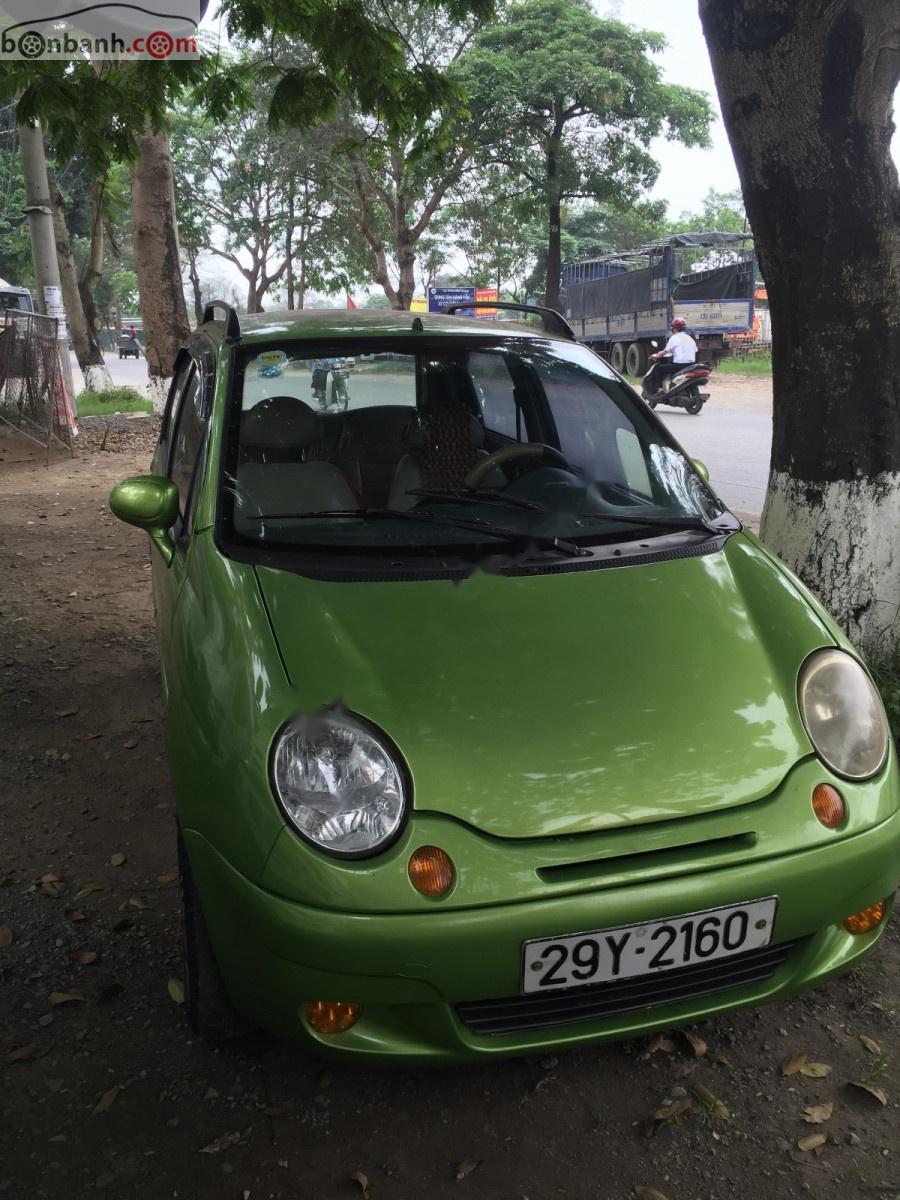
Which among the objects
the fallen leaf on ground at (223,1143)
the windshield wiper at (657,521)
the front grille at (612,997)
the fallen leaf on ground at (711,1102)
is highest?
the windshield wiper at (657,521)

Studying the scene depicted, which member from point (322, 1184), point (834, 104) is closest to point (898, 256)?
point (834, 104)

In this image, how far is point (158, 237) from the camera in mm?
10398

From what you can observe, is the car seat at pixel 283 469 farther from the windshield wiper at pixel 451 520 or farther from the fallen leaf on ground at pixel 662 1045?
the fallen leaf on ground at pixel 662 1045

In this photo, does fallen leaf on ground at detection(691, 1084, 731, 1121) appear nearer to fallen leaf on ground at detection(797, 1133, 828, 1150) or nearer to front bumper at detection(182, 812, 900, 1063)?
fallen leaf on ground at detection(797, 1133, 828, 1150)

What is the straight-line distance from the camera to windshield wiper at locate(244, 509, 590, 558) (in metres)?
2.54

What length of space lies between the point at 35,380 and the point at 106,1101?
1100 cm

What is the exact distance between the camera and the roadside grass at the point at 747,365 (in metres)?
26.1

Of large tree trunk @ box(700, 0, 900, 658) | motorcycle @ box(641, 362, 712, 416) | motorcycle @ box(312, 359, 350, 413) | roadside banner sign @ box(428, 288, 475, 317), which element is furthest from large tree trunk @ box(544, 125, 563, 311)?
motorcycle @ box(312, 359, 350, 413)

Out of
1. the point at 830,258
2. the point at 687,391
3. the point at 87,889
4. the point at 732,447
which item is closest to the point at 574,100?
the point at 687,391

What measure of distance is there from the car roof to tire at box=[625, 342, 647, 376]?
70.7 feet

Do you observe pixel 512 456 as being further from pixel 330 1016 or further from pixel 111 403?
pixel 111 403

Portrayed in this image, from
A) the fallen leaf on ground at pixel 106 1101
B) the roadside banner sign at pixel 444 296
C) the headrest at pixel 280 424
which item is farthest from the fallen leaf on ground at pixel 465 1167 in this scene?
the roadside banner sign at pixel 444 296

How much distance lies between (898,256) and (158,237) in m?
8.58

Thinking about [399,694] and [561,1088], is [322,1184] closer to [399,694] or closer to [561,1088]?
[561,1088]
